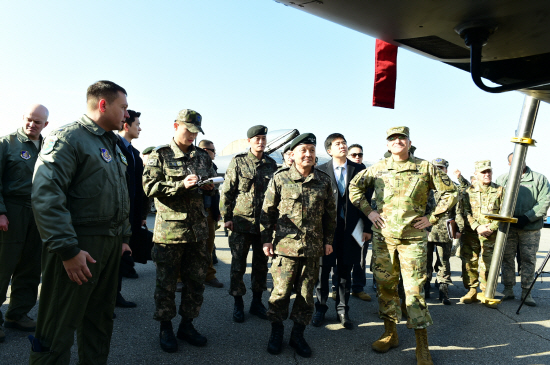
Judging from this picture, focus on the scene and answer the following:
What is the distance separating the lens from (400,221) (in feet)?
10.8

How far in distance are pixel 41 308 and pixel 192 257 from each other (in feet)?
4.61

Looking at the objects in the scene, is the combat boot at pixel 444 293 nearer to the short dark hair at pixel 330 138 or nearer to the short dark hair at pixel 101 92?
the short dark hair at pixel 330 138

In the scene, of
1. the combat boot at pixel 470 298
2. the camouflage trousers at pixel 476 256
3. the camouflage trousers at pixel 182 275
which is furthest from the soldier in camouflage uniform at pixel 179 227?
the camouflage trousers at pixel 476 256

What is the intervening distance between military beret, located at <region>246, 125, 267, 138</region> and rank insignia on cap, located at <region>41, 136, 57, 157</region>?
2471 millimetres

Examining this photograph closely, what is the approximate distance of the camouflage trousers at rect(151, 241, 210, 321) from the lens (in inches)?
125

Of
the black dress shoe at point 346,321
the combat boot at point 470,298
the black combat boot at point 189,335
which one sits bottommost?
the combat boot at point 470,298

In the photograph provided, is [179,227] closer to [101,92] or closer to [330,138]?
[101,92]

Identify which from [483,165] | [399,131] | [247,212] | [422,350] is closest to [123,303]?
[247,212]

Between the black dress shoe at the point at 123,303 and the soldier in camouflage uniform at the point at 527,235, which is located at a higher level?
the soldier in camouflage uniform at the point at 527,235

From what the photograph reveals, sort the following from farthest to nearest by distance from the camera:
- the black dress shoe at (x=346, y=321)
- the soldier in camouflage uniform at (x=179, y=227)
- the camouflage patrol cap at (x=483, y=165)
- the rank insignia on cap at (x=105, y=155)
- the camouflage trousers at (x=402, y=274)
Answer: the camouflage patrol cap at (x=483, y=165) < the black dress shoe at (x=346, y=321) < the soldier in camouflage uniform at (x=179, y=227) < the camouflage trousers at (x=402, y=274) < the rank insignia on cap at (x=105, y=155)

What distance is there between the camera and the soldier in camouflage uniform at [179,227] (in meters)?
3.17

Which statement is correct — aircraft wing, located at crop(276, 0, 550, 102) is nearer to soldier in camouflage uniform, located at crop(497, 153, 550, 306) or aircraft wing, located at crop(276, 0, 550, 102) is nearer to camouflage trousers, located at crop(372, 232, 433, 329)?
camouflage trousers, located at crop(372, 232, 433, 329)

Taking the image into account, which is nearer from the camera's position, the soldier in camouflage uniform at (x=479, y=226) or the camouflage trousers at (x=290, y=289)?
the camouflage trousers at (x=290, y=289)

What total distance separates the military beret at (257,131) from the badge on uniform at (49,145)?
8.11ft
